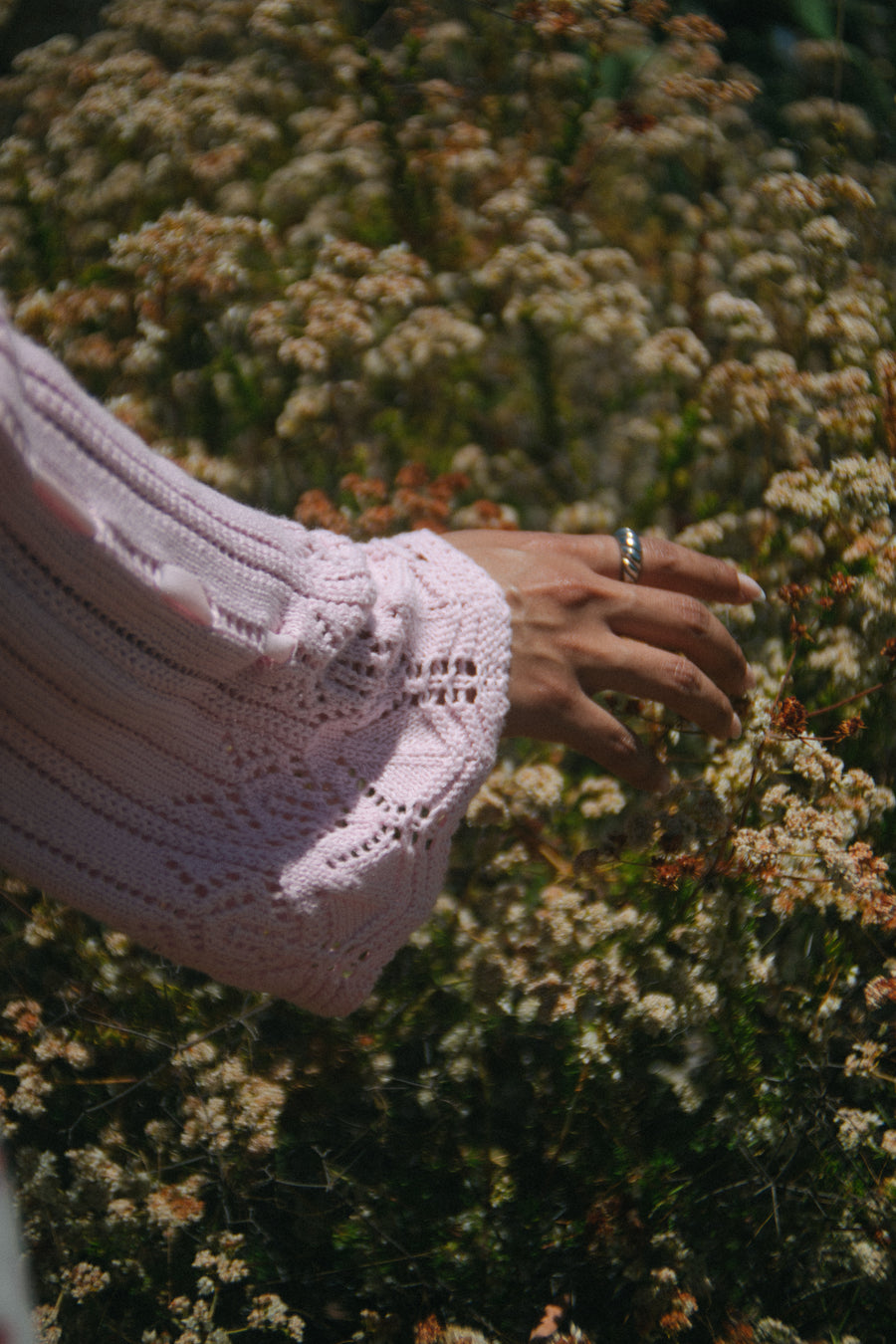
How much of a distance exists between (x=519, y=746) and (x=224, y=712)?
73 centimetres

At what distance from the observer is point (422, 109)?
1638mm

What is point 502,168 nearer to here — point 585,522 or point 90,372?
point 585,522

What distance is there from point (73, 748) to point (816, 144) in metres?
1.53

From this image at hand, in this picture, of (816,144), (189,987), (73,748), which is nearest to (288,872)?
(73,748)

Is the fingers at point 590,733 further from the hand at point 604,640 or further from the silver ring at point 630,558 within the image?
the silver ring at point 630,558

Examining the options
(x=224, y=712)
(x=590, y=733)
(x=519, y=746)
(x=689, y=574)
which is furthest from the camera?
(x=519, y=746)

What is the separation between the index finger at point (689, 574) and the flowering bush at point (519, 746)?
132mm

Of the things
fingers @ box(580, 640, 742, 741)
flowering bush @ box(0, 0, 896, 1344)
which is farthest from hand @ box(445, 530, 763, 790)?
flowering bush @ box(0, 0, 896, 1344)

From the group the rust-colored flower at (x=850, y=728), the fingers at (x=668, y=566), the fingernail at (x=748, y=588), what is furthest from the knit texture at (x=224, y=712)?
the rust-colored flower at (x=850, y=728)

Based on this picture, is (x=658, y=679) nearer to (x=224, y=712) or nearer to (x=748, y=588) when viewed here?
(x=748, y=588)

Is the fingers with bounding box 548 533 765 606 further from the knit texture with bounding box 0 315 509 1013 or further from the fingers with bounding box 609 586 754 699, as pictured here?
the knit texture with bounding box 0 315 509 1013

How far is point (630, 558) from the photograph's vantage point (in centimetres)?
122

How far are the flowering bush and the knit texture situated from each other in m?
0.43

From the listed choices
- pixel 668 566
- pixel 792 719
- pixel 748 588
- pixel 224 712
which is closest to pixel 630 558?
pixel 668 566
